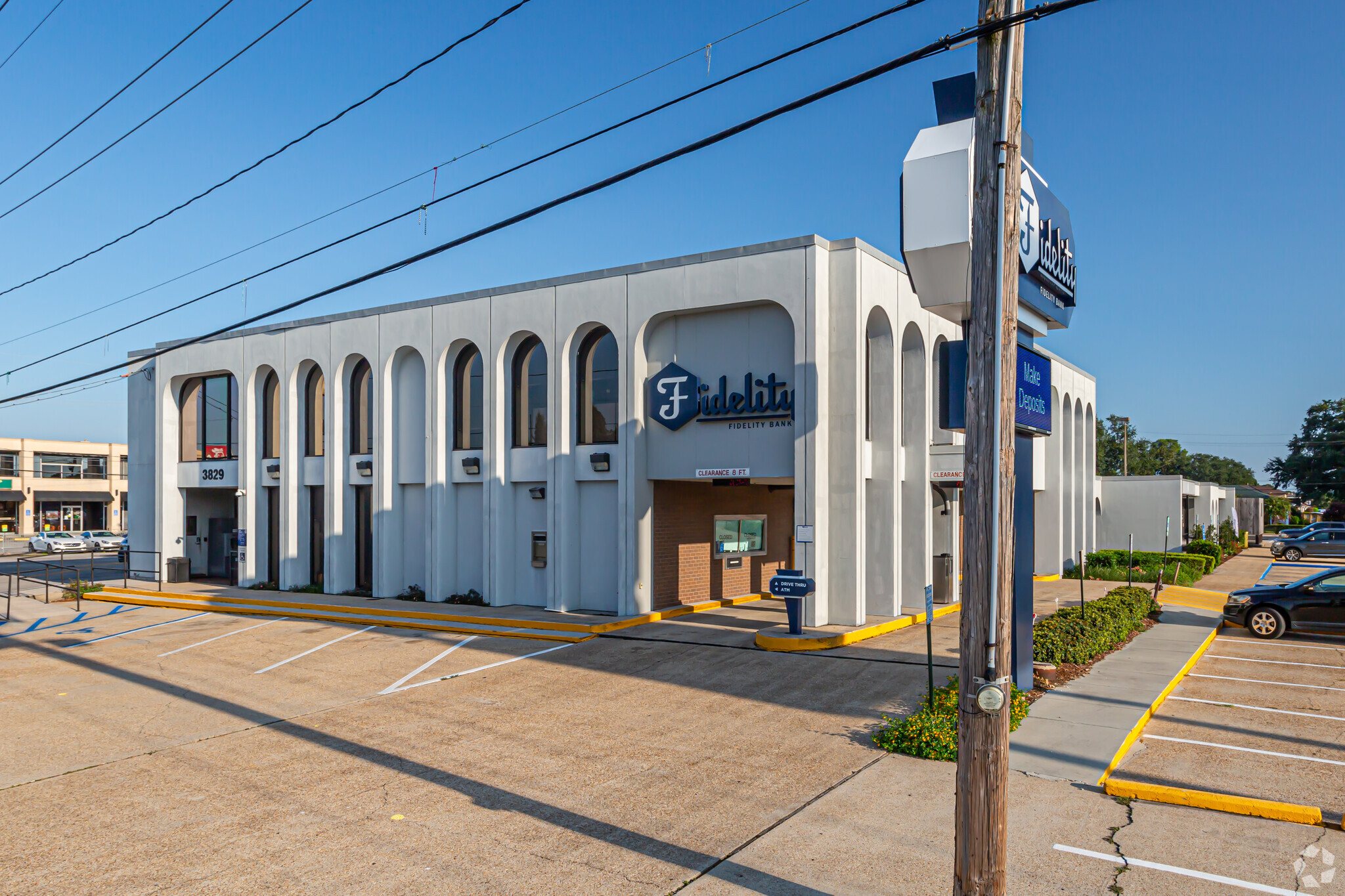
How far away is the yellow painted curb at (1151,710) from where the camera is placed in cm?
906

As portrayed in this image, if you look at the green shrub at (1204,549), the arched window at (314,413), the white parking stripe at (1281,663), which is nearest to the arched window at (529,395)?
the arched window at (314,413)

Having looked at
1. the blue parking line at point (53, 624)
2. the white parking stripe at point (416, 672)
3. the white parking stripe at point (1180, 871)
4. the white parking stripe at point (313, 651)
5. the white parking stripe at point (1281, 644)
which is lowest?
the blue parking line at point (53, 624)

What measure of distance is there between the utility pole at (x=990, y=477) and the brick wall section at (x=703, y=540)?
14302 millimetres

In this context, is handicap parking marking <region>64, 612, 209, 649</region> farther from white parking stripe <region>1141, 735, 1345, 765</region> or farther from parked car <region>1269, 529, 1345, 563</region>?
parked car <region>1269, 529, 1345, 563</region>

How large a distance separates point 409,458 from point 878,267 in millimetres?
12979

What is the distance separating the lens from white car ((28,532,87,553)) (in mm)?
51844

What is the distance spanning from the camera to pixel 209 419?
29359 mm

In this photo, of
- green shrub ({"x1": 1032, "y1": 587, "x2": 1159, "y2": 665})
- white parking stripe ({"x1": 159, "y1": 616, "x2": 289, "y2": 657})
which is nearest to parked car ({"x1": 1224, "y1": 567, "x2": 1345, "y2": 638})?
green shrub ({"x1": 1032, "y1": 587, "x2": 1159, "y2": 665})

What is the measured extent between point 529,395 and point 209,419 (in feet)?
45.3

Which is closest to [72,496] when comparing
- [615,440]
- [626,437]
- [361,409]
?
[361,409]

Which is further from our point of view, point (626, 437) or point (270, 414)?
point (270, 414)

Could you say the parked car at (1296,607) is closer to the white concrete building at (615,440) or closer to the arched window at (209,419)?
the white concrete building at (615,440)

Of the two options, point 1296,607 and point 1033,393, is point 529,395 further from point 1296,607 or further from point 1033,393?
point 1296,607

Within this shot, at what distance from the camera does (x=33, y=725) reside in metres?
11.8
